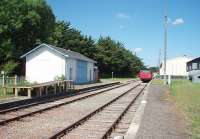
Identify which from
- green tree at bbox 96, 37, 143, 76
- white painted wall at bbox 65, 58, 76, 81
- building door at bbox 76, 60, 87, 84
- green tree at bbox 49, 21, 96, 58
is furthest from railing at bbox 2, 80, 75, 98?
green tree at bbox 96, 37, 143, 76

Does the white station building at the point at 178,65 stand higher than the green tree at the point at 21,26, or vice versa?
the green tree at the point at 21,26

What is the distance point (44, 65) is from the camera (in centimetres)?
4453

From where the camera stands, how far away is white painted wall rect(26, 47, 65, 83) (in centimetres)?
4356

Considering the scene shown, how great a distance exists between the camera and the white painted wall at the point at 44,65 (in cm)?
4356

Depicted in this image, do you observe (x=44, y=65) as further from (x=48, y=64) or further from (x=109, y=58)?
(x=109, y=58)

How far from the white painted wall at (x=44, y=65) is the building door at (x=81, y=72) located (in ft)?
15.3

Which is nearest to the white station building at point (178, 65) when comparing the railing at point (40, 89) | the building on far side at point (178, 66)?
the building on far side at point (178, 66)

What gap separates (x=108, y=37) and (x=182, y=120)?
87.4 m

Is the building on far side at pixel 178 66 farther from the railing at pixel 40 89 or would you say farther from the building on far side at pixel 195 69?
the railing at pixel 40 89

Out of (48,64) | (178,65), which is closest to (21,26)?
(48,64)

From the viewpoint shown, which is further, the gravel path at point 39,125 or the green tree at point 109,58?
the green tree at point 109,58

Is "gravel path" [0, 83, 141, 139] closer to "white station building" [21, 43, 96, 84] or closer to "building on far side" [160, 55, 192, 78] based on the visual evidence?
"white station building" [21, 43, 96, 84]

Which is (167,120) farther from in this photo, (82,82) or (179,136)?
(82,82)

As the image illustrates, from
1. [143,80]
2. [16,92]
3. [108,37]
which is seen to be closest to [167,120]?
[16,92]
